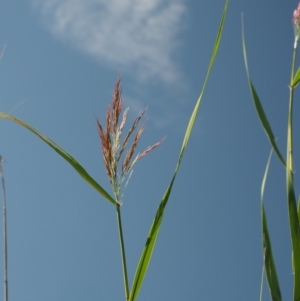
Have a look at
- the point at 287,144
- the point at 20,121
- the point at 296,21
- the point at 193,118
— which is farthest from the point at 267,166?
the point at 20,121

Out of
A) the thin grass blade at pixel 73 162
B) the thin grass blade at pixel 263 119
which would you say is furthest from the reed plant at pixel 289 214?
Answer: the thin grass blade at pixel 73 162

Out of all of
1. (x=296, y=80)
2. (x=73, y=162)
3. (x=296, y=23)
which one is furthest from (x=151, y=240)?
(x=296, y=23)

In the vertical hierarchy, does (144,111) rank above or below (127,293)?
above

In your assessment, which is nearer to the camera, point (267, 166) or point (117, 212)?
point (117, 212)

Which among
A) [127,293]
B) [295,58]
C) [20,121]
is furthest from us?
[295,58]

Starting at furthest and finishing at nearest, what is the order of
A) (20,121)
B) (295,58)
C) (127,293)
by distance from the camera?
(295,58) < (20,121) < (127,293)

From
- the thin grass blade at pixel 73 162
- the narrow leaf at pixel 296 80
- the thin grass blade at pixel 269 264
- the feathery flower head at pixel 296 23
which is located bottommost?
the thin grass blade at pixel 269 264

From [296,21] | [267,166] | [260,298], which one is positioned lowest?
[260,298]

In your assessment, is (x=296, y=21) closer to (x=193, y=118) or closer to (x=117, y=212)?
(x=193, y=118)

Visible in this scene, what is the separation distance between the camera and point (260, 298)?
1.30 metres

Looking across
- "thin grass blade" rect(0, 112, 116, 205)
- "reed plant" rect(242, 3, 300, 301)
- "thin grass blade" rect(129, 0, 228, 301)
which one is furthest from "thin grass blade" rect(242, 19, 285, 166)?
"thin grass blade" rect(0, 112, 116, 205)

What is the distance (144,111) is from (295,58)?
469mm

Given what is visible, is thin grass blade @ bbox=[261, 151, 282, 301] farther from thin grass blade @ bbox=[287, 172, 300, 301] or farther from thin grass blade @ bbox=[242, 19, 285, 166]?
thin grass blade @ bbox=[242, 19, 285, 166]

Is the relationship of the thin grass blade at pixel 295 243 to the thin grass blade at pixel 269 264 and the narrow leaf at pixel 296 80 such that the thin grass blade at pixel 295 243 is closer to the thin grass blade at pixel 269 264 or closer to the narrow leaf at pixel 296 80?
the thin grass blade at pixel 269 264
